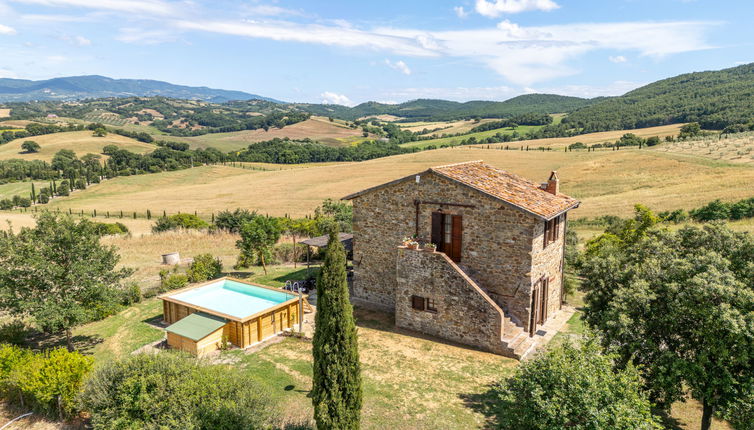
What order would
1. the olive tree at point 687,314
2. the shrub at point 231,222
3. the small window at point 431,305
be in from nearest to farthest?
the olive tree at point 687,314 < the small window at point 431,305 < the shrub at point 231,222

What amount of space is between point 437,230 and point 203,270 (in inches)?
611

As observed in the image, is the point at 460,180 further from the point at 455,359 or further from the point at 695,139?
the point at 695,139

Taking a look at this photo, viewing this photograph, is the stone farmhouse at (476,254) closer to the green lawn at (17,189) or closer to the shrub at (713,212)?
the shrub at (713,212)

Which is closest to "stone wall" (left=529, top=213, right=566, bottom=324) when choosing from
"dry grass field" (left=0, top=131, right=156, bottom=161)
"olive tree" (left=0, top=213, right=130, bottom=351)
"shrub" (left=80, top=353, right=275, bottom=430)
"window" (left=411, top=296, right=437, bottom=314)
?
"window" (left=411, top=296, right=437, bottom=314)

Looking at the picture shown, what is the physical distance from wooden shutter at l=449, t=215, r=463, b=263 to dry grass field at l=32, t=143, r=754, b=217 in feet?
107

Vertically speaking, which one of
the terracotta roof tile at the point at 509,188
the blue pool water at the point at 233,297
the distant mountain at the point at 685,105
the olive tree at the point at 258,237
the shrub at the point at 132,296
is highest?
the distant mountain at the point at 685,105

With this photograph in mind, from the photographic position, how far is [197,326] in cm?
1803

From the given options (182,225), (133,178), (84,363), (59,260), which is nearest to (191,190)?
(133,178)

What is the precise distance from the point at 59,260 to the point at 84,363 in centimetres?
546

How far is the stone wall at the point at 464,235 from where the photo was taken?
17.7 m

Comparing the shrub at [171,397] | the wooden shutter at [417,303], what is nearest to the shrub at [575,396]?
the shrub at [171,397]

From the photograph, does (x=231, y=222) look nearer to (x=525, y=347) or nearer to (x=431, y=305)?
(x=431, y=305)

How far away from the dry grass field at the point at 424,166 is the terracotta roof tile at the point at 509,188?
29.2 metres

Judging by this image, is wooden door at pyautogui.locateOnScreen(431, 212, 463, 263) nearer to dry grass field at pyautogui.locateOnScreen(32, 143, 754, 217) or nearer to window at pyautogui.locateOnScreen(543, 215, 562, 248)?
window at pyautogui.locateOnScreen(543, 215, 562, 248)
